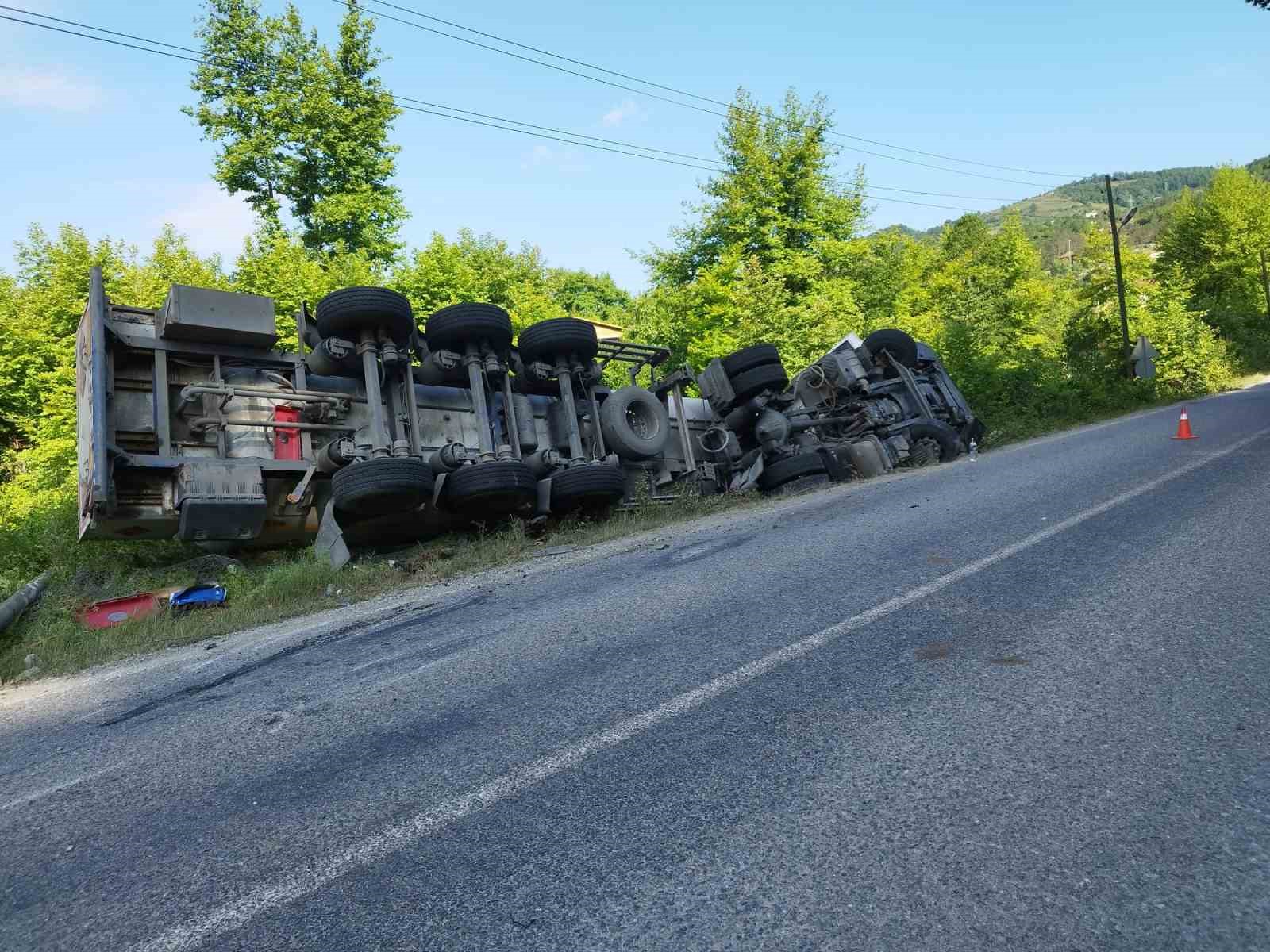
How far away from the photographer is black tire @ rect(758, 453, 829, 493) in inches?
428

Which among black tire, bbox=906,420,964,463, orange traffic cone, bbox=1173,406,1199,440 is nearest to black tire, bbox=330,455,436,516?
black tire, bbox=906,420,964,463

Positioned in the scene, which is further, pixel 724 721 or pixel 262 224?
pixel 262 224

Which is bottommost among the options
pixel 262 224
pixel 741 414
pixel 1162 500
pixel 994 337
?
pixel 1162 500

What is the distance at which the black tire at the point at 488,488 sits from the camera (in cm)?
799

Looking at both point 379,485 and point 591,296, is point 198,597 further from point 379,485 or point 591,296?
point 591,296

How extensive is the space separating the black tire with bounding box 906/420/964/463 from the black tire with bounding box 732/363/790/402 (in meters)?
2.71

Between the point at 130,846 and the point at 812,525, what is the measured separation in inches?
229

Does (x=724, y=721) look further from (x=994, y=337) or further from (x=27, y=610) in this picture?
(x=994, y=337)

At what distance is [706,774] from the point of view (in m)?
2.37

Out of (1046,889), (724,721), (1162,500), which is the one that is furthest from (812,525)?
(1046,889)

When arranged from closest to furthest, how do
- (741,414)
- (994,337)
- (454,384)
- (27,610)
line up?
1. (27,610)
2. (454,384)
3. (741,414)
4. (994,337)

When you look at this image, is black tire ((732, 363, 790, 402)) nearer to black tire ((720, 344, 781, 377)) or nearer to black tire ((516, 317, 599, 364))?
black tire ((720, 344, 781, 377))

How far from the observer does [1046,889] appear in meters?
1.71

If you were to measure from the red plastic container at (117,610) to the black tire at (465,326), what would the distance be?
3990mm
